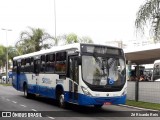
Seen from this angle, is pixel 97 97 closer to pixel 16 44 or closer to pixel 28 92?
pixel 28 92

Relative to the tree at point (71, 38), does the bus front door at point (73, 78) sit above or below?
below

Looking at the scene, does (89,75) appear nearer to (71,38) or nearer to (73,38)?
(71,38)

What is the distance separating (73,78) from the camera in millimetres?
15203

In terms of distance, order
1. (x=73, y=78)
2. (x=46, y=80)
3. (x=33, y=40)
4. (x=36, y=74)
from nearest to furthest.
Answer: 1. (x=73, y=78)
2. (x=46, y=80)
3. (x=36, y=74)
4. (x=33, y=40)

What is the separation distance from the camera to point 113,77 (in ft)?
48.9

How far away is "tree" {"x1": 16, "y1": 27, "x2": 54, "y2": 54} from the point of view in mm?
45562

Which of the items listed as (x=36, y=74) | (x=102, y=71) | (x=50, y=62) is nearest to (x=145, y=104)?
(x=102, y=71)

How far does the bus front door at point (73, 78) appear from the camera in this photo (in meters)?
14.9

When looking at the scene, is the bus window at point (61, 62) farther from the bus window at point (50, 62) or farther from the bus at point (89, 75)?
the bus window at point (50, 62)

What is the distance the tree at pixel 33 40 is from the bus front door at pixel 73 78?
Result: 30.0 metres

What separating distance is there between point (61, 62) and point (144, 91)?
16.8ft

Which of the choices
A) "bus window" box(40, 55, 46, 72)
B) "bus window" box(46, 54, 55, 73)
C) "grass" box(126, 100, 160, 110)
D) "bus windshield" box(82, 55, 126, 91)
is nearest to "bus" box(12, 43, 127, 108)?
"bus windshield" box(82, 55, 126, 91)

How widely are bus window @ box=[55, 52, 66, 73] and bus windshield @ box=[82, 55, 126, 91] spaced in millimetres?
2098

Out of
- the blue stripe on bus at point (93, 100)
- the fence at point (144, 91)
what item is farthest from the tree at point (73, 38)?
the blue stripe on bus at point (93, 100)
